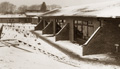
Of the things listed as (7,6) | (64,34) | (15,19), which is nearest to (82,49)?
(64,34)

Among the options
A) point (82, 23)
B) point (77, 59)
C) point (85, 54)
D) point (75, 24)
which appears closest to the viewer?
point (77, 59)

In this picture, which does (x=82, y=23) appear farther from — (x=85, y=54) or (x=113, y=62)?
(x=113, y=62)

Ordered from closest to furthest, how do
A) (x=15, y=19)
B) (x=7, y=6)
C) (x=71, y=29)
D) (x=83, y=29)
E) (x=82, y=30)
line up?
(x=83, y=29), (x=82, y=30), (x=71, y=29), (x=15, y=19), (x=7, y=6)

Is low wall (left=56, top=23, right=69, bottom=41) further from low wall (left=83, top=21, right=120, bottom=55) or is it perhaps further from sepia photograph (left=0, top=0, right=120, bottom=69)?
low wall (left=83, top=21, right=120, bottom=55)

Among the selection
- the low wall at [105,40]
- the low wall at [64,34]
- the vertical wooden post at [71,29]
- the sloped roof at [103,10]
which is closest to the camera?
the sloped roof at [103,10]

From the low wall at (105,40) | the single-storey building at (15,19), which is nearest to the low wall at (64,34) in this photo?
the low wall at (105,40)

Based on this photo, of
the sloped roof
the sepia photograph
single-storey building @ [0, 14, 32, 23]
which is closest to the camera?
the sepia photograph

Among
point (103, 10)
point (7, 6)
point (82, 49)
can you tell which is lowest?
point (82, 49)

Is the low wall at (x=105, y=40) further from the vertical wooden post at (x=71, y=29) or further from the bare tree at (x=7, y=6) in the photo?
the bare tree at (x=7, y=6)

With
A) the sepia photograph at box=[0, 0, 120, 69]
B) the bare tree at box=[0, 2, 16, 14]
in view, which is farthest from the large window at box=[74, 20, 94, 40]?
the bare tree at box=[0, 2, 16, 14]

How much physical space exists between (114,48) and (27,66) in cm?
836

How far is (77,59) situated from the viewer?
12.9 metres

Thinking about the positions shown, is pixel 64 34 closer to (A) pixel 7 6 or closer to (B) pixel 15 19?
(B) pixel 15 19

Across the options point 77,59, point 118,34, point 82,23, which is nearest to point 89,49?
point 77,59
